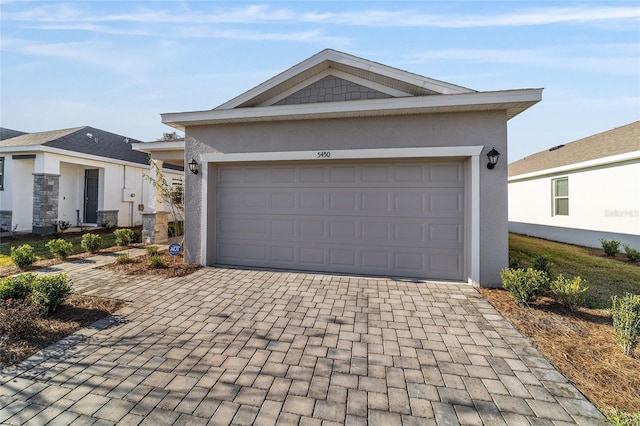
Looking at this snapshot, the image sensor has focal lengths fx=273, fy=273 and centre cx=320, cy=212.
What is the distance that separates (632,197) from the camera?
7.86 meters

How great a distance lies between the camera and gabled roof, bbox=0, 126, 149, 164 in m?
11.5

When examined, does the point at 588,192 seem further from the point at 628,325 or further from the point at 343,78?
the point at 343,78

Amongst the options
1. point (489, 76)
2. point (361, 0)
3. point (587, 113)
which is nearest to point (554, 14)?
point (489, 76)

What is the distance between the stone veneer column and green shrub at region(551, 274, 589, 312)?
53.0 ft

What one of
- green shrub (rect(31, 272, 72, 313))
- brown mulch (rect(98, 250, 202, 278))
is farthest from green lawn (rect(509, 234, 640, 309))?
green shrub (rect(31, 272, 72, 313))

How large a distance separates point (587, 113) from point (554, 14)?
8.02 meters

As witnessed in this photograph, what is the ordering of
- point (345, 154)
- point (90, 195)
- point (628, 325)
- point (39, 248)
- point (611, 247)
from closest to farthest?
point (628, 325)
point (345, 154)
point (611, 247)
point (39, 248)
point (90, 195)

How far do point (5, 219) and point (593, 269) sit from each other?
20268 millimetres

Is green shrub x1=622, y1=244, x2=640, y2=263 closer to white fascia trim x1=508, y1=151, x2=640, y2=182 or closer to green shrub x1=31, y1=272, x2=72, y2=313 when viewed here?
white fascia trim x1=508, y1=151, x2=640, y2=182

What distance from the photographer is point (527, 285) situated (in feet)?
13.9

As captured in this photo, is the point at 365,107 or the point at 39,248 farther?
the point at 39,248

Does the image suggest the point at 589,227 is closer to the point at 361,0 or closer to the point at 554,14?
the point at 554,14

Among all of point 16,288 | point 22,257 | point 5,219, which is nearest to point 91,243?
point 22,257

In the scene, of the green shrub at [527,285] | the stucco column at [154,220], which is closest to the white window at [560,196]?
the green shrub at [527,285]
